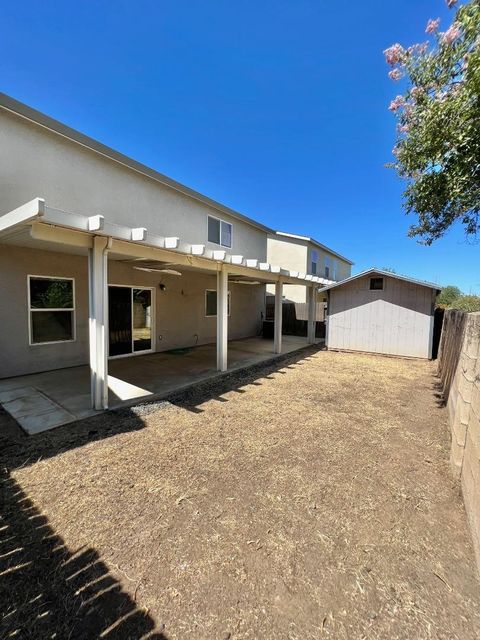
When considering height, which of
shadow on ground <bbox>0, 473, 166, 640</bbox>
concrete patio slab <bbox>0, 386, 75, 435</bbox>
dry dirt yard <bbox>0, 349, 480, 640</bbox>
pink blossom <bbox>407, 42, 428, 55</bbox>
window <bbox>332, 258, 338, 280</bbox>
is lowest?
dry dirt yard <bbox>0, 349, 480, 640</bbox>

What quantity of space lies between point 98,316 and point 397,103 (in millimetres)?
6092

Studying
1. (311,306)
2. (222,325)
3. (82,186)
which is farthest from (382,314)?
→ (82,186)

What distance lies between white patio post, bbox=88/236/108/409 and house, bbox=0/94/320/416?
0.05ft

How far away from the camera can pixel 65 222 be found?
4.05 metres

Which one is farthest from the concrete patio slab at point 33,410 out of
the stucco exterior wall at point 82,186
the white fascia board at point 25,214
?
the stucco exterior wall at point 82,186

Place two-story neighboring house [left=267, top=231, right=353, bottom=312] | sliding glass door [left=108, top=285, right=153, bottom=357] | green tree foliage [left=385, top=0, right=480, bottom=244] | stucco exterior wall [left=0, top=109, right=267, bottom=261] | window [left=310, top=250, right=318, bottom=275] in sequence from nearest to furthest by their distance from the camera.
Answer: green tree foliage [left=385, top=0, right=480, bottom=244], stucco exterior wall [left=0, top=109, right=267, bottom=261], sliding glass door [left=108, top=285, right=153, bottom=357], two-story neighboring house [left=267, top=231, right=353, bottom=312], window [left=310, top=250, right=318, bottom=275]

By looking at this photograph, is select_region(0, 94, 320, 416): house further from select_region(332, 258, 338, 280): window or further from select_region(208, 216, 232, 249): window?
select_region(332, 258, 338, 280): window

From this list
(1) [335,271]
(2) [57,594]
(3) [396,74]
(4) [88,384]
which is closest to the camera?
(2) [57,594]

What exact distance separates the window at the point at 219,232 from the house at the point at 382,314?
4558mm

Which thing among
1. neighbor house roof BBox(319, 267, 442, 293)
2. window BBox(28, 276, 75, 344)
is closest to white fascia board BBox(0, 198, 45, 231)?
window BBox(28, 276, 75, 344)

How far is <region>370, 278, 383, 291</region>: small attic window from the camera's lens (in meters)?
11.0

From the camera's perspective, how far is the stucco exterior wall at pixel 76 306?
6.43 meters

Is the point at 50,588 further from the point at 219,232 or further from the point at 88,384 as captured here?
the point at 219,232

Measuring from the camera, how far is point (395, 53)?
448 centimetres
